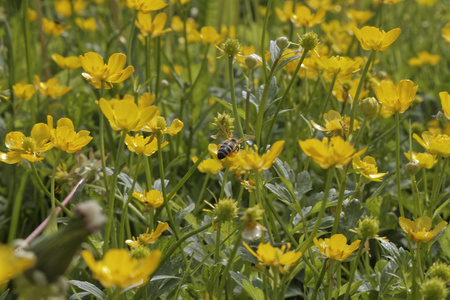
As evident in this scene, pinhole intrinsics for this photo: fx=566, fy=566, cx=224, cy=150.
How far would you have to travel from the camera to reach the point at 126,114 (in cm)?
A: 61

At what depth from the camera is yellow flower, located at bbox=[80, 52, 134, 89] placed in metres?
0.75

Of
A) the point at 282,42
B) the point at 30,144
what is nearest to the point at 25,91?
the point at 30,144

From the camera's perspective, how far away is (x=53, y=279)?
0.40 metres

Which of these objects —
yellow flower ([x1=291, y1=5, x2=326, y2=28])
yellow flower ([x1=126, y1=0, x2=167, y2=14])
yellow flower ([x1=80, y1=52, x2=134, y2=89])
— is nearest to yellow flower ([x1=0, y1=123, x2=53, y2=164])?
yellow flower ([x1=80, y1=52, x2=134, y2=89])

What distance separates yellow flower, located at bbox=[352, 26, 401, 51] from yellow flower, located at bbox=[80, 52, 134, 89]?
32 centimetres

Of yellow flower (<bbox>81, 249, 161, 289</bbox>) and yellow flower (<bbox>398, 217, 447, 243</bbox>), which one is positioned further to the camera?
yellow flower (<bbox>398, 217, 447, 243</bbox>)

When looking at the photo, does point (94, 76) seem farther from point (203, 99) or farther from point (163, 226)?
point (203, 99)

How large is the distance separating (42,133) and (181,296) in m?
0.29

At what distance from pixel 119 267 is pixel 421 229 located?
1.46ft

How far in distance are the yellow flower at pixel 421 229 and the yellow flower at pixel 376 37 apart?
0.24m

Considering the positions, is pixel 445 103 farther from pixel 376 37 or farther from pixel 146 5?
pixel 146 5

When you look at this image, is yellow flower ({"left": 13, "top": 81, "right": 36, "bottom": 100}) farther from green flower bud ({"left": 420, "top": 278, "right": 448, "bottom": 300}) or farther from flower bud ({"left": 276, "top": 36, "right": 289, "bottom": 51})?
green flower bud ({"left": 420, "top": 278, "right": 448, "bottom": 300})

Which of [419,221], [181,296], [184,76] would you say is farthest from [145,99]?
[184,76]

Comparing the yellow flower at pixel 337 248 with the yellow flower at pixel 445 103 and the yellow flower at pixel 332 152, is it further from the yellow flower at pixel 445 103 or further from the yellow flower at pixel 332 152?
the yellow flower at pixel 445 103
